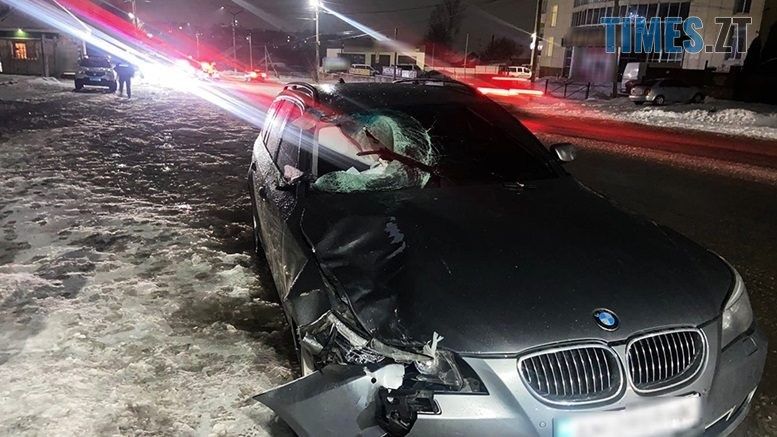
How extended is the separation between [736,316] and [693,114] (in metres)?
21.1

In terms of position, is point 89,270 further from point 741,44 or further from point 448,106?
point 741,44

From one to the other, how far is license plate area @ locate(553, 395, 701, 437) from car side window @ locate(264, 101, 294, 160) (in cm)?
303

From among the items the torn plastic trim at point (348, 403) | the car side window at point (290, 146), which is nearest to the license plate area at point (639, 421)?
the torn plastic trim at point (348, 403)

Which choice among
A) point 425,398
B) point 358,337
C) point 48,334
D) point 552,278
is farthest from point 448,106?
point 48,334

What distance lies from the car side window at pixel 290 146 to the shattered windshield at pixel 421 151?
189 mm

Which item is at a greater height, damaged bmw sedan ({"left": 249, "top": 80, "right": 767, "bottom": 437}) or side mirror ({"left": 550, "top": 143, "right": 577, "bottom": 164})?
side mirror ({"left": 550, "top": 143, "right": 577, "bottom": 164})

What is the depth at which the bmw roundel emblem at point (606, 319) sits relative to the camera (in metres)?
2.07

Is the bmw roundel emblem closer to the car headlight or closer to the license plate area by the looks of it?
the license plate area

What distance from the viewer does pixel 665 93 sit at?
26.2 meters

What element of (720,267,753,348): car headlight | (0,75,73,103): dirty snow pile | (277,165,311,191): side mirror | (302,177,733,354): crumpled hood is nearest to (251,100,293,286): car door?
(277,165,311,191): side mirror

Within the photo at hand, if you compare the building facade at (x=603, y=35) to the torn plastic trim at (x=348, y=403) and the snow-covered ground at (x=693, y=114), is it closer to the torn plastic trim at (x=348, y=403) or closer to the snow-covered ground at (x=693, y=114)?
the snow-covered ground at (x=693, y=114)

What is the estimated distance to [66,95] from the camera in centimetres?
2172

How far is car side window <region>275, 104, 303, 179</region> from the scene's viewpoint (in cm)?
371

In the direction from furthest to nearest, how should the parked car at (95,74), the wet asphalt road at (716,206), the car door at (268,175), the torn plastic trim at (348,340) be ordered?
the parked car at (95,74) → the wet asphalt road at (716,206) → the car door at (268,175) → the torn plastic trim at (348,340)
